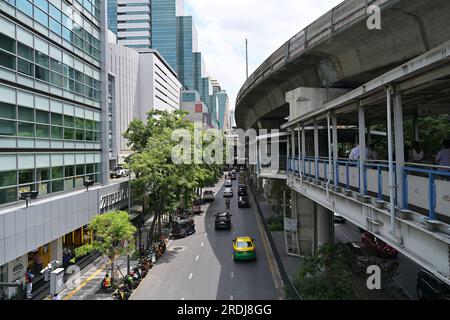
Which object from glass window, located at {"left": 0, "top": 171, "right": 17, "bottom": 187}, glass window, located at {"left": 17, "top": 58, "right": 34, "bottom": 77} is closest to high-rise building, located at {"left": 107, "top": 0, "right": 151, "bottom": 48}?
glass window, located at {"left": 17, "top": 58, "right": 34, "bottom": 77}

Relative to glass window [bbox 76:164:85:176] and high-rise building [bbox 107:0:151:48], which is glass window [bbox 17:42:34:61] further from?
high-rise building [bbox 107:0:151:48]

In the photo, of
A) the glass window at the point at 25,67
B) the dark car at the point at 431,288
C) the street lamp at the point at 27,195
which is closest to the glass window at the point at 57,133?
the glass window at the point at 25,67

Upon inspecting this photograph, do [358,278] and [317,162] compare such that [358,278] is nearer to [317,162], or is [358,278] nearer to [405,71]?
[317,162]

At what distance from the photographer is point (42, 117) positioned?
1838 cm

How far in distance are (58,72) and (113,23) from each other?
99.9 meters

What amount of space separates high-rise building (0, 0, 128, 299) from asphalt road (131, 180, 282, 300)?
5.59 m

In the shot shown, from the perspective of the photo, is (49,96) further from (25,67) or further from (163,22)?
(163,22)

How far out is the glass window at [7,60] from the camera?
15.0 meters

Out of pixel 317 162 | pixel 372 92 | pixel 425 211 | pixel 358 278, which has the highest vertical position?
pixel 372 92

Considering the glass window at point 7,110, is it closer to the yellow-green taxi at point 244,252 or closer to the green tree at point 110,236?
the green tree at point 110,236

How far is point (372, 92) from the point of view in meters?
7.13

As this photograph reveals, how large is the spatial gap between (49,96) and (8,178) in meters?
5.53

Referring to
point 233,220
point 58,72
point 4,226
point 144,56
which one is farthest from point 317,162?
point 144,56

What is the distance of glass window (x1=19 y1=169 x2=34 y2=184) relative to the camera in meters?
16.4
